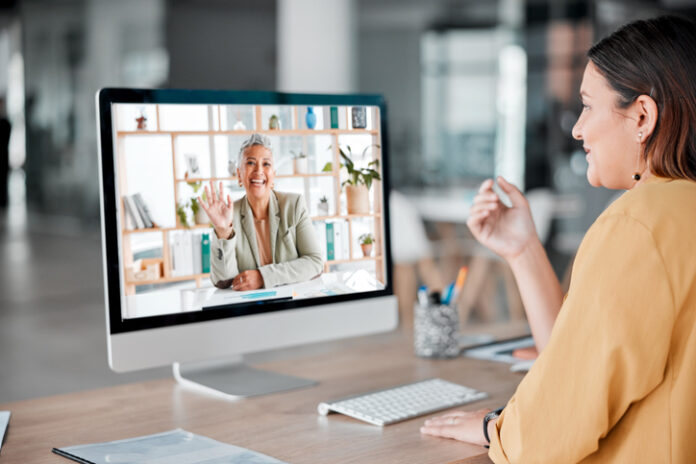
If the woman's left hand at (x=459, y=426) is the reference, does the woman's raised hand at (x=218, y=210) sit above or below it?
above

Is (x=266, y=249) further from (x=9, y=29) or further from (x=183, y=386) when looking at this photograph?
(x=9, y=29)

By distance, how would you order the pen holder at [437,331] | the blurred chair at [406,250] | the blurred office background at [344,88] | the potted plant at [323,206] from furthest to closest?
1. the blurred office background at [344,88]
2. the blurred chair at [406,250]
3. the pen holder at [437,331]
4. the potted plant at [323,206]

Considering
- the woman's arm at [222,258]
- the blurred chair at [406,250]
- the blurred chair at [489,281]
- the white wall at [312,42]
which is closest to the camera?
the woman's arm at [222,258]

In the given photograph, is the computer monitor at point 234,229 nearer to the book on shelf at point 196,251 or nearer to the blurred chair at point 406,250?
the book on shelf at point 196,251

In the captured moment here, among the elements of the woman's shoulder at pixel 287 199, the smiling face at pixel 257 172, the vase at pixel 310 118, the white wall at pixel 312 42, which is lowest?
the woman's shoulder at pixel 287 199

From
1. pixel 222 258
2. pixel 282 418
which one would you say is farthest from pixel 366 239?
pixel 282 418

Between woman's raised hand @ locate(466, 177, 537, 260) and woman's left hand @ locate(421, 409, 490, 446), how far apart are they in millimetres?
427

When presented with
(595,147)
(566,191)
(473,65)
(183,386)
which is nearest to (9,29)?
(473,65)

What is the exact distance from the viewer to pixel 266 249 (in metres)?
1.56

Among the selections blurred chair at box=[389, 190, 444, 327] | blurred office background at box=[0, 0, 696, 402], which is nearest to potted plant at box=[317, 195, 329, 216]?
blurred chair at box=[389, 190, 444, 327]

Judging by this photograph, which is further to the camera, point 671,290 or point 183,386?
point 183,386

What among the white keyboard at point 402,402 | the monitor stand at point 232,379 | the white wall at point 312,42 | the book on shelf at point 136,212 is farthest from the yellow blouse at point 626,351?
the white wall at point 312,42

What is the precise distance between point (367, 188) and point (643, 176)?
0.65 metres

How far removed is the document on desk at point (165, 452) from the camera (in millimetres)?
1213
